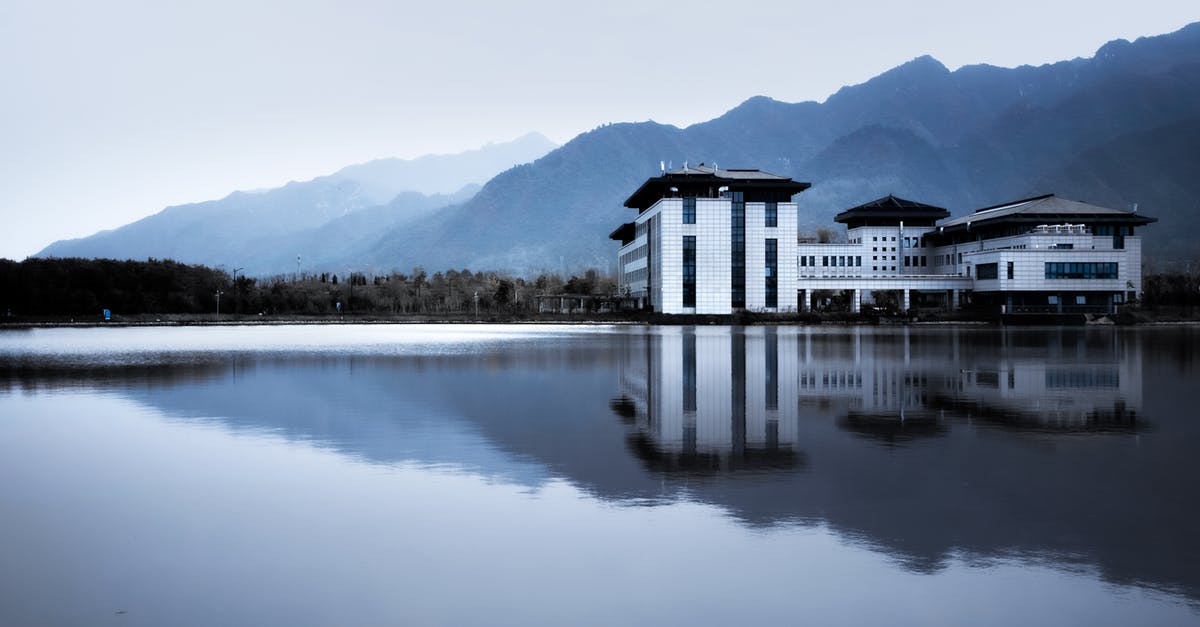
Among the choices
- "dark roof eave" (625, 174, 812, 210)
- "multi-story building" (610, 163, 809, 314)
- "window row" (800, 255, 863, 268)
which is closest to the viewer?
"dark roof eave" (625, 174, 812, 210)

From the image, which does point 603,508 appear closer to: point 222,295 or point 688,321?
point 688,321

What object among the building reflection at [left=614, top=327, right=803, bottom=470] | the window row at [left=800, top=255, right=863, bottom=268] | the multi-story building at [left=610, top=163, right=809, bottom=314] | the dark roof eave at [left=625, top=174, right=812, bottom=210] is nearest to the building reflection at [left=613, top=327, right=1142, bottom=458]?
the building reflection at [left=614, top=327, right=803, bottom=470]

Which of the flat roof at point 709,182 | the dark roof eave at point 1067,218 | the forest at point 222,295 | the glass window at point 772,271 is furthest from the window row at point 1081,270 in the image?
the glass window at point 772,271

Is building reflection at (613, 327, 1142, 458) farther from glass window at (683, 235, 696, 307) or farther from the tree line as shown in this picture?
the tree line

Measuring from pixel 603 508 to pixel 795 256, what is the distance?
108648 mm

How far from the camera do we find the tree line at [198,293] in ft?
456

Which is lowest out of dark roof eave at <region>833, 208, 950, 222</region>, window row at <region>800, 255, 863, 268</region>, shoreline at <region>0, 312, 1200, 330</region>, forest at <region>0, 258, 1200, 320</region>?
shoreline at <region>0, 312, 1200, 330</region>

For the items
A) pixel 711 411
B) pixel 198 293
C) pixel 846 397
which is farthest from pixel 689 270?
pixel 711 411

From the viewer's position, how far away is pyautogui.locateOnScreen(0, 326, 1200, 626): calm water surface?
852 cm

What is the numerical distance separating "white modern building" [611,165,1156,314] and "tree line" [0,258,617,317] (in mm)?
39785

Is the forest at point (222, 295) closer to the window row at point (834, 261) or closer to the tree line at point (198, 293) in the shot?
the tree line at point (198, 293)

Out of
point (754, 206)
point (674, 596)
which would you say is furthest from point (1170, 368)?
point (754, 206)

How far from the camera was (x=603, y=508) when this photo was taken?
12008 mm

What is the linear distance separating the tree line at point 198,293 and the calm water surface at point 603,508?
12453 centimetres
